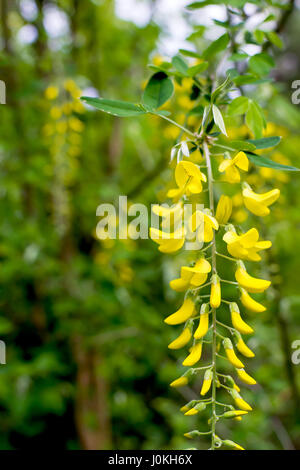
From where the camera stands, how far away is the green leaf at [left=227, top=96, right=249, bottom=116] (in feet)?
2.08

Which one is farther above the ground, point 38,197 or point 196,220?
point 38,197

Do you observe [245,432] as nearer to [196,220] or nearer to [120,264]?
[120,264]

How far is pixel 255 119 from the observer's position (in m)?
0.66

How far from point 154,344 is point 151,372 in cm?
104

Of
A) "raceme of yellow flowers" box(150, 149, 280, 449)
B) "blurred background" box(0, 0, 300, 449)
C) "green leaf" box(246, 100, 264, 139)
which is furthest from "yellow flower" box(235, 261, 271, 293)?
"blurred background" box(0, 0, 300, 449)

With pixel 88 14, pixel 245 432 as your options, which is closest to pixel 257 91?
pixel 88 14

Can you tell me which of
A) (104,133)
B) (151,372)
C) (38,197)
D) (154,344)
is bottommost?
(151,372)

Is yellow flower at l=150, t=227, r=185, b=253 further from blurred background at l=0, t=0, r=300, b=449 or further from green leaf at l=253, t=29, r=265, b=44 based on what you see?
blurred background at l=0, t=0, r=300, b=449

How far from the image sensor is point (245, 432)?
1.61 m

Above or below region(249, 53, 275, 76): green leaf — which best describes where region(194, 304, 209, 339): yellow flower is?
below

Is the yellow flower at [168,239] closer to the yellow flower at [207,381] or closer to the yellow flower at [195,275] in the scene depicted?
the yellow flower at [195,275]

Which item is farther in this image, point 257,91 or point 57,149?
point 57,149

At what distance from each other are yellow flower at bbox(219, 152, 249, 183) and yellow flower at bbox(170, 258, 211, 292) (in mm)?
123

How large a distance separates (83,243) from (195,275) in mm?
1647
